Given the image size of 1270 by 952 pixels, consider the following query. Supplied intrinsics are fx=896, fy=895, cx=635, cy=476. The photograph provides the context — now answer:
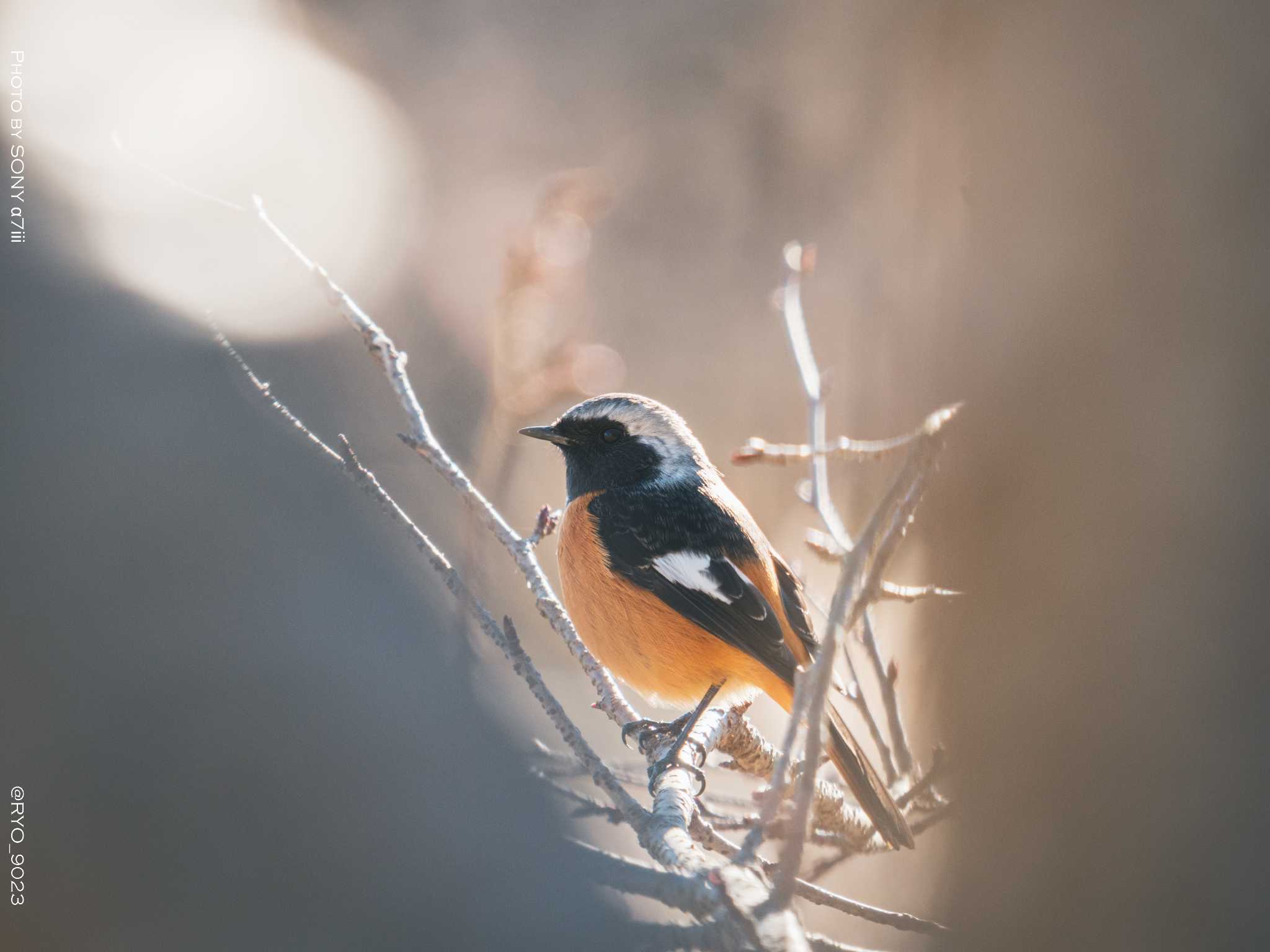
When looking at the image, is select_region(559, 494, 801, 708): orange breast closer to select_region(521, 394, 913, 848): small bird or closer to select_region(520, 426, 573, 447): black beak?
select_region(521, 394, 913, 848): small bird

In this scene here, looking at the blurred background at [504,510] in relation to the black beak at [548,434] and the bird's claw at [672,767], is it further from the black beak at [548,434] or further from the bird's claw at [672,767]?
the bird's claw at [672,767]

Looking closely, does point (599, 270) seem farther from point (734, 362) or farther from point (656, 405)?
point (656, 405)

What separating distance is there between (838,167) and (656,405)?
7.80 ft

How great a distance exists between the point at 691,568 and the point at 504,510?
1082mm

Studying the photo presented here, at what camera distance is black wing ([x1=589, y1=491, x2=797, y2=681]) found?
6.36 feet

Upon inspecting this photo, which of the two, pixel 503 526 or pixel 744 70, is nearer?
pixel 503 526

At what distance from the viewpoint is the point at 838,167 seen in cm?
412

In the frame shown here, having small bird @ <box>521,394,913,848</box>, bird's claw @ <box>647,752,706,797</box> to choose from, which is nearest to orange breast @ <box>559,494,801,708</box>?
small bird @ <box>521,394,913,848</box>

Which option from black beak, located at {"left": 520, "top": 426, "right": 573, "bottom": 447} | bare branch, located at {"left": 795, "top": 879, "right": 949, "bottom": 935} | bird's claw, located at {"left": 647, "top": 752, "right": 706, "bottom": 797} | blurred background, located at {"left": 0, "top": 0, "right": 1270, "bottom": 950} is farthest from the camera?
black beak, located at {"left": 520, "top": 426, "right": 573, "bottom": 447}

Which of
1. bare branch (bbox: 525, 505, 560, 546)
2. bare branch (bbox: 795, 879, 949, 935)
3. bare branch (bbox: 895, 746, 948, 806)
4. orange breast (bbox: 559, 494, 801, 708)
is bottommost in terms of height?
bare branch (bbox: 795, 879, 949, 935)

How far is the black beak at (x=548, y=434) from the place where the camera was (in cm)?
219

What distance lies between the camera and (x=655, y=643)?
2.02 meters

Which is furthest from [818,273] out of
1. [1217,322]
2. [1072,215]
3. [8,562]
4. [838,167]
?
[8,562]

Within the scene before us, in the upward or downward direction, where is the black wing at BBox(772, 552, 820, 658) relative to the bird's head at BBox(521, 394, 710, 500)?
downward
